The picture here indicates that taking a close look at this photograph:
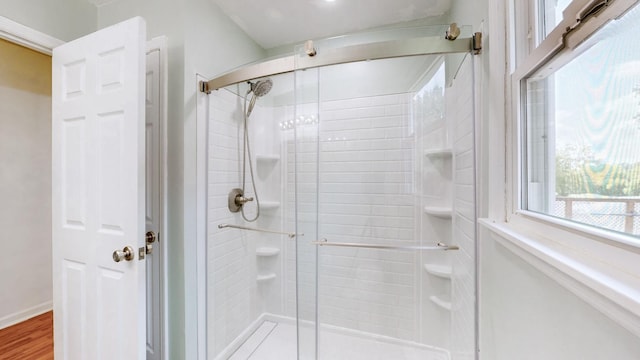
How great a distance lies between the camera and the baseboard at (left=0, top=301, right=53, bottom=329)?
200 centimetres

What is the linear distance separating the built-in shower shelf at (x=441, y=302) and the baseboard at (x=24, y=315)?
10.9ft

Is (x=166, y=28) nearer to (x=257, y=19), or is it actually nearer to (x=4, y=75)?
(x=257, y=19)

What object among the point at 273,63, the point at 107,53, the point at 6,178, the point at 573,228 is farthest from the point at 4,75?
the point at 573,228

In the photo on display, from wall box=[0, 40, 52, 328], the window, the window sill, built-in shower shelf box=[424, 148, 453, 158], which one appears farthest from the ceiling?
wall box=[0, 40, 52, 328]

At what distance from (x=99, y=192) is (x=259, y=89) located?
1.03 metres

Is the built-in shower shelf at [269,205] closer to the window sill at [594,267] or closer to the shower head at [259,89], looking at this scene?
the shower head at [259,89]

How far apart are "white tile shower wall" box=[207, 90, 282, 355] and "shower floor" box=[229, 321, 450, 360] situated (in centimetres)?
13

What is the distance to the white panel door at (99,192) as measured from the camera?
1.12 m

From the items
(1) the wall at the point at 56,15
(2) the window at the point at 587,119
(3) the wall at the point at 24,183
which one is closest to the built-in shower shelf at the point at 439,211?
(2) the window at the point at 587,119

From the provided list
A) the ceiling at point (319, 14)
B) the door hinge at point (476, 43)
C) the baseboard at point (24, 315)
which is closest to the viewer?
the door hinge at point (476, 43)

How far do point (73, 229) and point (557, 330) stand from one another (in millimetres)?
1966

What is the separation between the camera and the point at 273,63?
141 centimetres

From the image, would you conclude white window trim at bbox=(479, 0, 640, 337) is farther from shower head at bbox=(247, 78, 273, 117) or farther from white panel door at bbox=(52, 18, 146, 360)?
white panel door at bbox=(52, 18, 146, 360)

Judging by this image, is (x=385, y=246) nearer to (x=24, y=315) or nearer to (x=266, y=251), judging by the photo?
(x=266, y=251)
